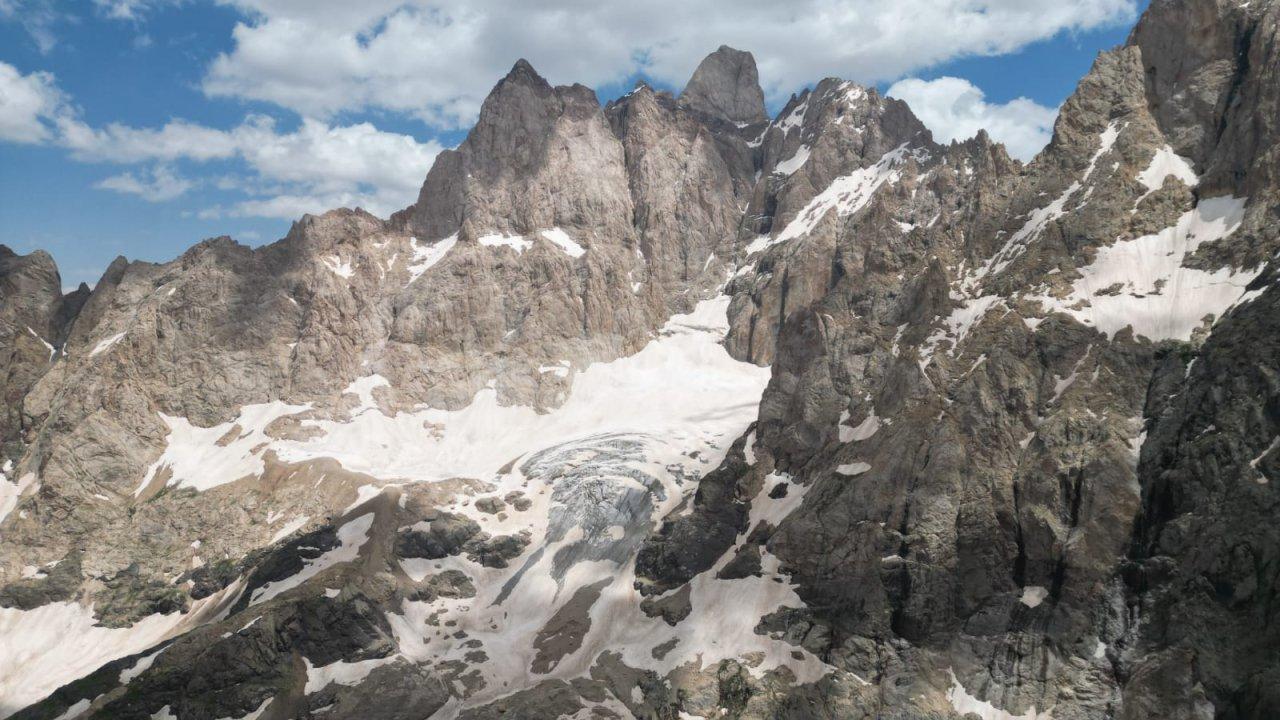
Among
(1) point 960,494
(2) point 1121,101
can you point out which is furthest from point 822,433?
(2) point 1121,101

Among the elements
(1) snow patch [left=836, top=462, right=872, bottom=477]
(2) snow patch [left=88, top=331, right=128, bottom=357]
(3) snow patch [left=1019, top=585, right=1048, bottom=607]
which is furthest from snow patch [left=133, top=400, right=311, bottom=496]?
(3) snow patch [left=1019, top=585, right=1048, bottom=607]

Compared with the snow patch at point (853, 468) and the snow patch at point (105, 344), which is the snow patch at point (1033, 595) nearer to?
the snow patch at point (853, 468)

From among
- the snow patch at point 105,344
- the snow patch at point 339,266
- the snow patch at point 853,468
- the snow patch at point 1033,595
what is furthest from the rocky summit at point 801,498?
the snow patch at point 339,266

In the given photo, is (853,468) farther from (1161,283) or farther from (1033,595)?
(1161,283)

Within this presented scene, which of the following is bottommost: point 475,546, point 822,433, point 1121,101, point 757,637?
point 757,637

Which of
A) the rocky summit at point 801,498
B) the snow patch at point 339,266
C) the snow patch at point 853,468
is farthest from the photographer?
the snow patch at point 339,266

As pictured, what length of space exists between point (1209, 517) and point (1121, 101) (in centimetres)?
6747

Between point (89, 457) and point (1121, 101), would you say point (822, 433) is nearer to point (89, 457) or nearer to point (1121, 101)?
point (1121, 101)

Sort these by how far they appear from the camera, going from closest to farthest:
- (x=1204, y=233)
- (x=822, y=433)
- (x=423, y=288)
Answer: (x=1204, y=233) < (x=822, y=433) < (x=423, y=288)

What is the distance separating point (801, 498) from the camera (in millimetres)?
111250

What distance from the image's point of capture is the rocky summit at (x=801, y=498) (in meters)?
83.5

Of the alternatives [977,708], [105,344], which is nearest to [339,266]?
[105,344]

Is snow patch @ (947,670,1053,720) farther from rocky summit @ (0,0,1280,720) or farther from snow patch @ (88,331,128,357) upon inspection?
snow patch @ (88,331,128,357)

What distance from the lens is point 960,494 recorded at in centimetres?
9444
